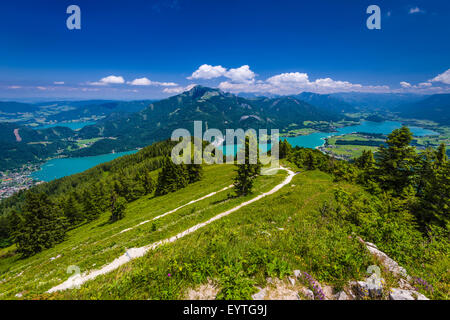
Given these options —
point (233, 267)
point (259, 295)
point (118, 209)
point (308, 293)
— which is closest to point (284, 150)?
point (118, 209)

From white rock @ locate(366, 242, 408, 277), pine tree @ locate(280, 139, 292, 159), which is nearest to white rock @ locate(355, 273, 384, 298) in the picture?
white rock @ locate(366, 242, 408, 277)

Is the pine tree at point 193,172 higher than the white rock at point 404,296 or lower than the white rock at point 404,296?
lower

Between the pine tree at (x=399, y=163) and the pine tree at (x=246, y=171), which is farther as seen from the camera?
the pine tree at (x=246, y=171)

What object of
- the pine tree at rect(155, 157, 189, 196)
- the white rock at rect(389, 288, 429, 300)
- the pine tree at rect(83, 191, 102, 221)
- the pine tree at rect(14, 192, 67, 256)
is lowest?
the pine tree at rect(83, 191, 102, 221)

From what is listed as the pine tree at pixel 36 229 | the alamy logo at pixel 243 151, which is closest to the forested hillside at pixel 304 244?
the alamy logo at pixel 243 151

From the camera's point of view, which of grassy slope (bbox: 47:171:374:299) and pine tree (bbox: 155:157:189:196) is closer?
grassy slope (bbox: 47:171:374:299)

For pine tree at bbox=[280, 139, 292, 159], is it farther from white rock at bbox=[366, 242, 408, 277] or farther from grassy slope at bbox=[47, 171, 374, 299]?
white rock at bbox=[366, 242, 408, 277]

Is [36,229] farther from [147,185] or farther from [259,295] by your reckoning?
[259,295]

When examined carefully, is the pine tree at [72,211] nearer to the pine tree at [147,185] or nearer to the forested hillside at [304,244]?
the pine tree at [147,185]

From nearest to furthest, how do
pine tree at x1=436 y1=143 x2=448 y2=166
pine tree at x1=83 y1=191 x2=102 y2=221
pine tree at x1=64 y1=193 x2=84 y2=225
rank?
pine tree at x1=436 y1=143 x2=448 y2=166
pine tree at x1=64 y1=193 x2=84 y2=225
pine tree at x1=83 y1=191 x2=102 y2=221
